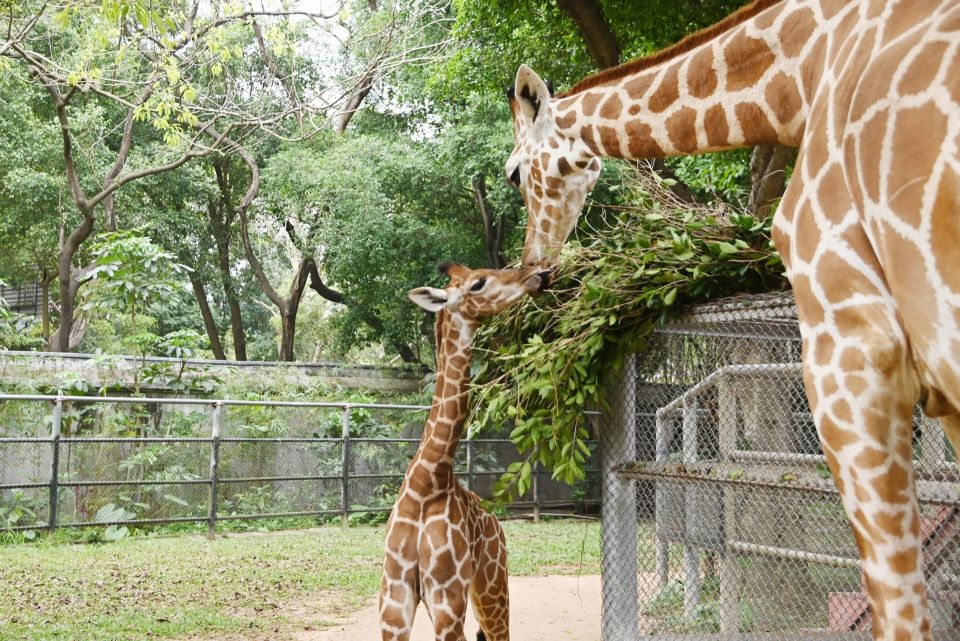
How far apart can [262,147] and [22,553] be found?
11.4 metres

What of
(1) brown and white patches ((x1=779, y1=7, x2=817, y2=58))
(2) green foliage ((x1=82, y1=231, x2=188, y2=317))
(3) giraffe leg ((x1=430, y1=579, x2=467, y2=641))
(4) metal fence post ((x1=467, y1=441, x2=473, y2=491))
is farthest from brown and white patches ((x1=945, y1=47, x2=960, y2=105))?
(4) metal fence post ((x1=467, y1=441, x2=473, y2=491))

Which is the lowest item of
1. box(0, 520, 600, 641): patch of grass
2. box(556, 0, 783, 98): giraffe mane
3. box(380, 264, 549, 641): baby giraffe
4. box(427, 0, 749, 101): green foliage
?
box(0, 520, 600, 641): patch of grass

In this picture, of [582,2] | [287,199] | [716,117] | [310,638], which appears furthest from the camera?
[287,199]

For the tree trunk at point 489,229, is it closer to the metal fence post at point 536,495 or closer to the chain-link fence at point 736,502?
the metal fence post at point 536,495

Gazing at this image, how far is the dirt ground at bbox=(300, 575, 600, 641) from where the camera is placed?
6.10 meters

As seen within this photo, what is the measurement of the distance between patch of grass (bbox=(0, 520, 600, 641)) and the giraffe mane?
266 centimetres

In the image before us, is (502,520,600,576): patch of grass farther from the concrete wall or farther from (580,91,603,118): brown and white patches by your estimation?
(580,91,603,118): brown and white patches

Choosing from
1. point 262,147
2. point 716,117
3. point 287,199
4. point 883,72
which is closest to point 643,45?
point 716,117

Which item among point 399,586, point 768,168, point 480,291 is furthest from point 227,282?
point 399,586

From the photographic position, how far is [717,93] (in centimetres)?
258

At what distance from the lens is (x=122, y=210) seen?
17.9m

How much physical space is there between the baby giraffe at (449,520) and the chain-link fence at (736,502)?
0.50 meters

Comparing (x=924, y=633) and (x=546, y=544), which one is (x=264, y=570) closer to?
(x=546, y=544)

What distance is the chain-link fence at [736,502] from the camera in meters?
3.37
